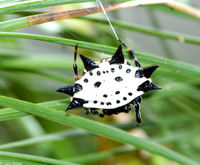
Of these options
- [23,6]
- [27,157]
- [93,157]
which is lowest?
[93,157]

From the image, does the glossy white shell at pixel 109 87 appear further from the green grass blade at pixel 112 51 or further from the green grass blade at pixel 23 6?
the green grass blade at pixel 23 6

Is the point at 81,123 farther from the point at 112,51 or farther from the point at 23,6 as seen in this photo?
A: the point at 23,6

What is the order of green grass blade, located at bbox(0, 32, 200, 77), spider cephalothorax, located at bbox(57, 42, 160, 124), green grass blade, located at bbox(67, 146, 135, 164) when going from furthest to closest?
green grass blade, located at bbox(67, 146, 135, 164)
spider cephalothorax, located at bbox(57, 42, 160, 124)
green grass blade, located at bbox(0, 32, 200, 77)

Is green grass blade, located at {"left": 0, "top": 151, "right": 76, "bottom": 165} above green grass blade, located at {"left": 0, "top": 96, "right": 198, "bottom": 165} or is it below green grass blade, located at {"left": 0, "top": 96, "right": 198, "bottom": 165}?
below

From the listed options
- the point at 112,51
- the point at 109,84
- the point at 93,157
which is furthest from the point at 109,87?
the point at 93,157

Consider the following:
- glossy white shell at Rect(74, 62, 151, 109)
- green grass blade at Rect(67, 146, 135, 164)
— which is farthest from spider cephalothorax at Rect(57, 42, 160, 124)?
green grass blade at Rect(67, 146, 135, 164)

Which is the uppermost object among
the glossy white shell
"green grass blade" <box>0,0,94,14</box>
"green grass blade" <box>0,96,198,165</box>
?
"green grass blade" <box>0,0,94,14</box>

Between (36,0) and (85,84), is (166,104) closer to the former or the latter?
(85,84)

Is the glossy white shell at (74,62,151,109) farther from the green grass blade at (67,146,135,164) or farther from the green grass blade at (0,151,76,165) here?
the green grass blade at (67,146,135,164)

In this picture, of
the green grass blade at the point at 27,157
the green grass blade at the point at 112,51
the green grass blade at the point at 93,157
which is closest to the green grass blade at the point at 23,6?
the green grass blade at the point at 112,51
